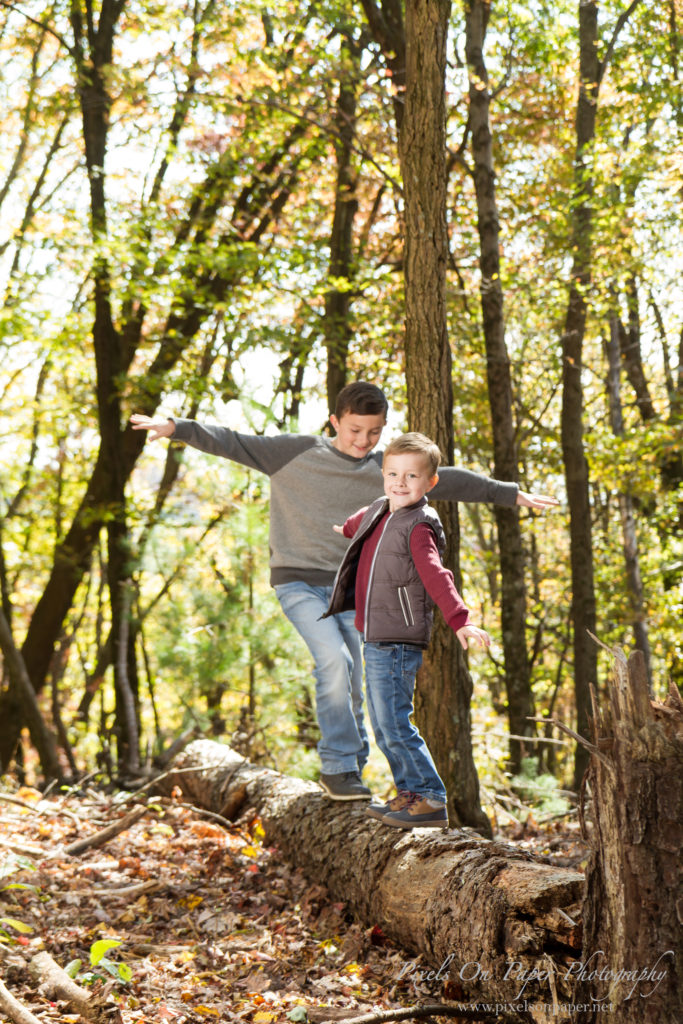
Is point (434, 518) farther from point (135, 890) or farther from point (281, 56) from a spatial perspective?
point (281, 56)

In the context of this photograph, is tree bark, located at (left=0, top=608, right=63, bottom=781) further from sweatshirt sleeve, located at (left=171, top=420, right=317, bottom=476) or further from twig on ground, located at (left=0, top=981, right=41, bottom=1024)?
twig on ground, located at (left=0, top=981, right=41, bottom=1024)

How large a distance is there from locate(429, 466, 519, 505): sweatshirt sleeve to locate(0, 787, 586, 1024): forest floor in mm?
1814

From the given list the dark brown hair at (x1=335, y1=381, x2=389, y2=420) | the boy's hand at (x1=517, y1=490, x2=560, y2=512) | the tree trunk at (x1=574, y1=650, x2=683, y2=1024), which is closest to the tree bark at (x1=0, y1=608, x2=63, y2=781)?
the dark brown hair at (x1=335, y1=381, x2=389, y2=420)

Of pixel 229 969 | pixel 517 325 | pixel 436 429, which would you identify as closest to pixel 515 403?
pixel 517 325

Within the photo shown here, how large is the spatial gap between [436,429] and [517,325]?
962 centimetres

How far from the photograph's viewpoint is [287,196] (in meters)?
13.7

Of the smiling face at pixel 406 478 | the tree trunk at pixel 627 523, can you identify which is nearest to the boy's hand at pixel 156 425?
the smiling face at pixel 406 478

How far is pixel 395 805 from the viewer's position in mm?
4102

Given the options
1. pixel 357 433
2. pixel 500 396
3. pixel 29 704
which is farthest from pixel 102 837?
pixel 500 396

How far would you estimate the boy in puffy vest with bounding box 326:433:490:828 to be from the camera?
383cm

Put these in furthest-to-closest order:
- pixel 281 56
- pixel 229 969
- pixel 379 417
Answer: pixel 281 56 → pixel 379 417 → pixel 229 969

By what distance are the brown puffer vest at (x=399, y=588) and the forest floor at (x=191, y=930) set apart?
4.45ft

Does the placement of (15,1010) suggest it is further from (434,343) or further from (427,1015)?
(434,343)

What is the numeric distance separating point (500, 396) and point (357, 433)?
17.5ft
